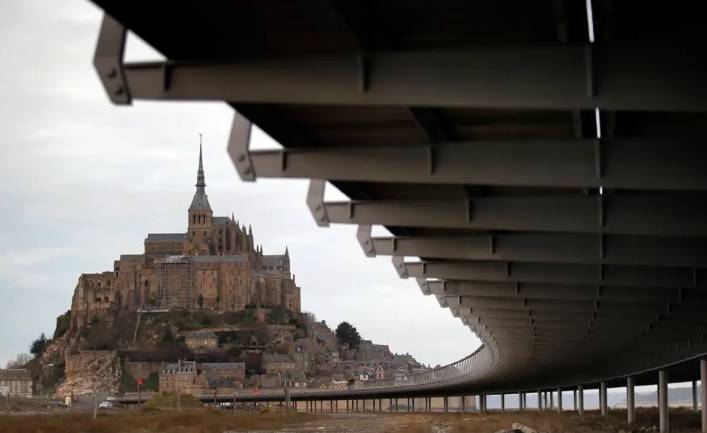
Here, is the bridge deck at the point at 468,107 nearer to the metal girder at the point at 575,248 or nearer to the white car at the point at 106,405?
the metal girder at the point at 575,248

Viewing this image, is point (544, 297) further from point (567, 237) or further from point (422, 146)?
point (422, 146)

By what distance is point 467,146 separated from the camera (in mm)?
13789

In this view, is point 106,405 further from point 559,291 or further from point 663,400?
point 559,291

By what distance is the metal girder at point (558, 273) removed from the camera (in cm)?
2306

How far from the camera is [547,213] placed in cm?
1709

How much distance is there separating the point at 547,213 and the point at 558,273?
7.33 m

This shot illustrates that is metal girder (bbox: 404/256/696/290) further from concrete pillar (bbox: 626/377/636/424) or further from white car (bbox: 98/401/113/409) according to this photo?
white car (bbox: 98/401/113/409)

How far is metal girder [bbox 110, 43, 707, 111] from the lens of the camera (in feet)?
33.6

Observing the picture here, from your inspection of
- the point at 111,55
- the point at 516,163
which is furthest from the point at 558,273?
the point at 111,55

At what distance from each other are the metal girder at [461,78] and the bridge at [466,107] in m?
0.01

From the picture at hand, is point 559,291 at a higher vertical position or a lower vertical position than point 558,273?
lower

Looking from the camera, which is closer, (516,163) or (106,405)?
(516,163)

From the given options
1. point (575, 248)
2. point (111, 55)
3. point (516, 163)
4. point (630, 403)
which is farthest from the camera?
point (630, 403)

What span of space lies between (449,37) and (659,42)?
5.84 ft
